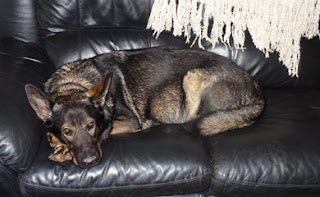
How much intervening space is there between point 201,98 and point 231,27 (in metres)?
0.67

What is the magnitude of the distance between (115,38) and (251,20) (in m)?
1.04

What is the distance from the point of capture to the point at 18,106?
6.17ft

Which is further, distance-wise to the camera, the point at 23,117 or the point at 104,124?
the point at 104,124

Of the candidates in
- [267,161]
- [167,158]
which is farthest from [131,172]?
[267,161]

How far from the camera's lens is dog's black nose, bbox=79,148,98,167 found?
5.67 ft

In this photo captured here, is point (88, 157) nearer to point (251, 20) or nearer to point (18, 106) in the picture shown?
point (18, 106)

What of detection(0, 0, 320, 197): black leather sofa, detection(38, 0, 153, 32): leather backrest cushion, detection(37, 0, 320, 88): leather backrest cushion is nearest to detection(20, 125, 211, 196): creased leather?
detection(0, 0, 320, 197): black leather sofa

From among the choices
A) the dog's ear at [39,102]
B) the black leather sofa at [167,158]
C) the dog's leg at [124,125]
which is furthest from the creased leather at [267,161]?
the dog's ear at [39,102]

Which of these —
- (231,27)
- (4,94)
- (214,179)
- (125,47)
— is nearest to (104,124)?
(4,94)

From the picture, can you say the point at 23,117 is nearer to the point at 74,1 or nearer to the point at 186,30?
the point at 74,1

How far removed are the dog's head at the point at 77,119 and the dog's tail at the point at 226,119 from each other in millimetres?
615

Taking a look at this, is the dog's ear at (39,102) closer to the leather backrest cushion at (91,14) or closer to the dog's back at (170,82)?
the dog's back at (170,82)

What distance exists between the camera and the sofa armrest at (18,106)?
67.8 inches

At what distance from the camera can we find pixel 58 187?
1734 millimetres
